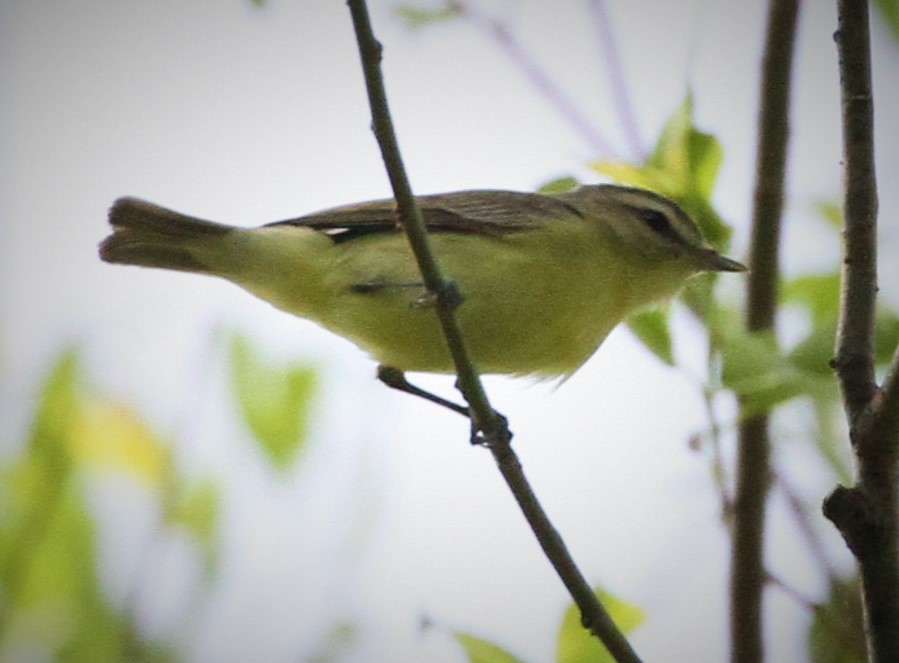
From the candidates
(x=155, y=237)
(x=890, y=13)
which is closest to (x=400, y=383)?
(x=155, y=237)

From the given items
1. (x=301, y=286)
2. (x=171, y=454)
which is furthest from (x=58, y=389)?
(x=301, y=286)

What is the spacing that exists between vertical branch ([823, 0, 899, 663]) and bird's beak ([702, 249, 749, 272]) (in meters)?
1.48

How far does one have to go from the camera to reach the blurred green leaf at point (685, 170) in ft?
9.30

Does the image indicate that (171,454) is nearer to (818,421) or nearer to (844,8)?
(818,421)

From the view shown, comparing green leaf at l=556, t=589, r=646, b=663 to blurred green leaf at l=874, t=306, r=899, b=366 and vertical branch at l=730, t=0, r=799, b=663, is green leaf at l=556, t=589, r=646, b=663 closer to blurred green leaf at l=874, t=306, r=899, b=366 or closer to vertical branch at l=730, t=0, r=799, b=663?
vertical branch at l=730, t=0, r=799, b=663

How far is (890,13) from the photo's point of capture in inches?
124

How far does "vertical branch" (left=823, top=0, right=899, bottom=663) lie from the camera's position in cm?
212

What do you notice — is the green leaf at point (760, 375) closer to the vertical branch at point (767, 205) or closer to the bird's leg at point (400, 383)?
the vertical branch at point (767, 205)

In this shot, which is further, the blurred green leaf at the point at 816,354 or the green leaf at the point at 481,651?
the blurred green leaf at the point at 816,354

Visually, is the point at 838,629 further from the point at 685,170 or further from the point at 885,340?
the point at 685,170

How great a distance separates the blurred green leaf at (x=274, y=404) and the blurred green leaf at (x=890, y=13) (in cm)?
191

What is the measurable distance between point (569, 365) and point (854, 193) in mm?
1372

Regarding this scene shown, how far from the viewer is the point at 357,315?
3457 millimetres

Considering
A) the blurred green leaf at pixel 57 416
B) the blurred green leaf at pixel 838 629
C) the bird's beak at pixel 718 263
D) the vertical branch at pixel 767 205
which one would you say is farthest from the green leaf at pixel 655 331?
the blurred green leaf at pixel 57 416
